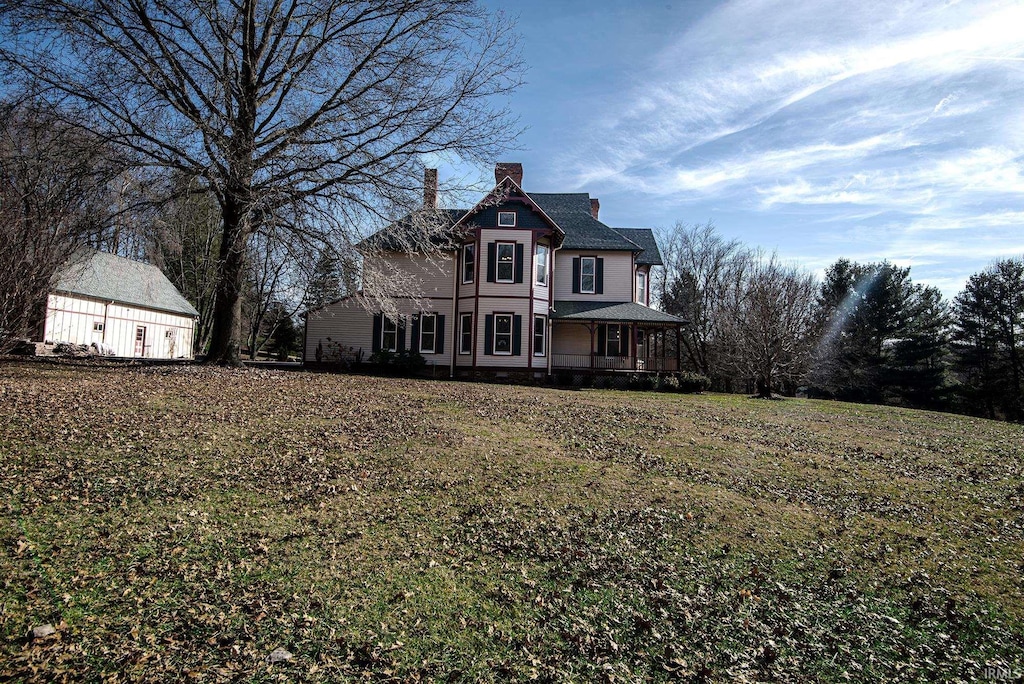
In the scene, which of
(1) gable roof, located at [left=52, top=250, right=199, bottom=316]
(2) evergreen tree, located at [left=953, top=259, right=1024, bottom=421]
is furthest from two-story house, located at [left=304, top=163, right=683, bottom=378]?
(2) evergreen tree, located at [left=953, top=259, right=1024, bottom=421]

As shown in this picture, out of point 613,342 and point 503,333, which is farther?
point 613,342

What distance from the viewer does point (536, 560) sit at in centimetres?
602

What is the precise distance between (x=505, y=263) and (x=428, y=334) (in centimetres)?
455

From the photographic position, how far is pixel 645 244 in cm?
3036

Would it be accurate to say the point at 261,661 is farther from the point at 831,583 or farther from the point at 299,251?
the point at 299,251

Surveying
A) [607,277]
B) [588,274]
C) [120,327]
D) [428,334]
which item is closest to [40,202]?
[428,334]

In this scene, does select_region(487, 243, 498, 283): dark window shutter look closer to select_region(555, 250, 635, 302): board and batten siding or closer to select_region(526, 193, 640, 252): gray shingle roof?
select_region(555, 250, 635, 302): board and batten siding

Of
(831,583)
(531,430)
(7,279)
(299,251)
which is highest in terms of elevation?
(299,251)

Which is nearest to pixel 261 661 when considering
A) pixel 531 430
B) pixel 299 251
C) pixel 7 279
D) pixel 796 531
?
pixel 796 531

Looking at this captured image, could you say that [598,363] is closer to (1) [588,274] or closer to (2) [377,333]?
(1) [588,274]

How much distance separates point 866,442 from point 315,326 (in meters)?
21.2

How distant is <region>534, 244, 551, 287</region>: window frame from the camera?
971 inches

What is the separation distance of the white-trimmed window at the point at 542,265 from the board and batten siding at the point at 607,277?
1.78 metres

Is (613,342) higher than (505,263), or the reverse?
(505,263)
